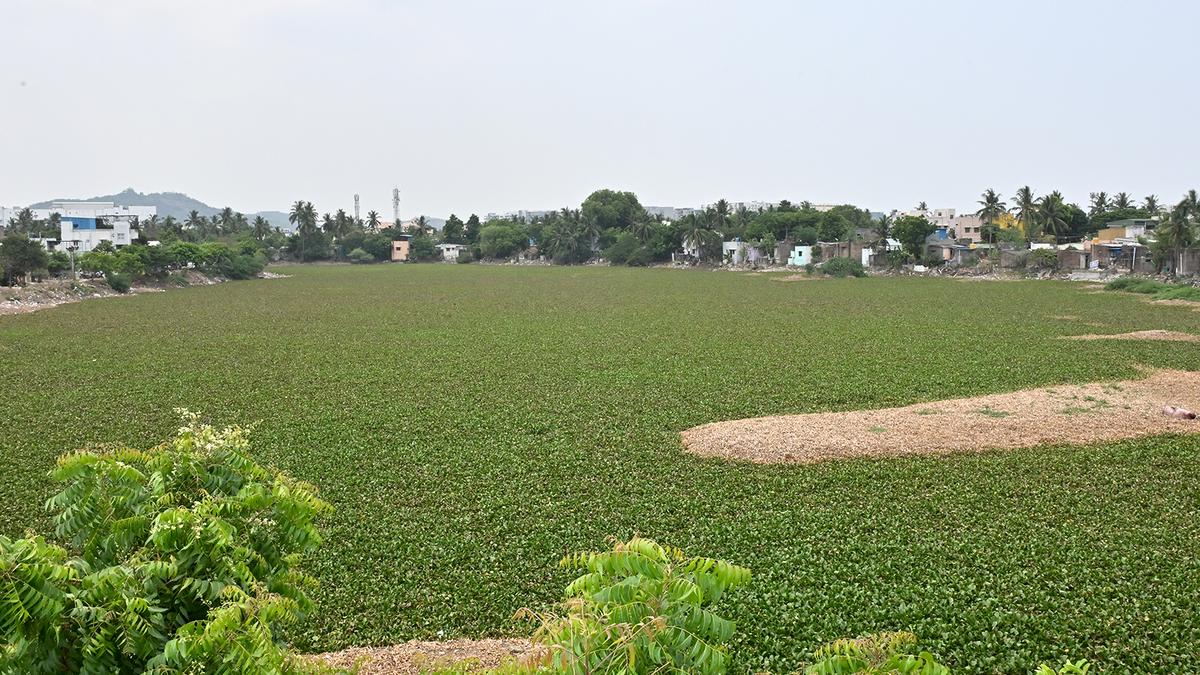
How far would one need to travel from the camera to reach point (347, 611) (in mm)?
8852

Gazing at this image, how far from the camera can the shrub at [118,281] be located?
57.3m

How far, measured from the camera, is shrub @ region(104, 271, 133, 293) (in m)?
57.3

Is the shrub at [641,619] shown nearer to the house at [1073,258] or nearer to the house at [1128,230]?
the house at [1073,258]

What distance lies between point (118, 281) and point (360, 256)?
64942 mm

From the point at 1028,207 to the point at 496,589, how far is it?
3494 inches

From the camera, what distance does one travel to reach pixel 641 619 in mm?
3959

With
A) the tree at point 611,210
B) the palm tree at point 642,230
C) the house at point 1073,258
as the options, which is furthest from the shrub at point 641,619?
the tree at point 611,210

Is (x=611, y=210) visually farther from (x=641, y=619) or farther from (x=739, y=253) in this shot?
(x=641, y=619)

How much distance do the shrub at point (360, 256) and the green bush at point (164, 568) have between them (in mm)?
121157

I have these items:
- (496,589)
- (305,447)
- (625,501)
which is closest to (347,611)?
(496,589)

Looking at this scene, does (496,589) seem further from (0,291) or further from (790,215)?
(790,215)

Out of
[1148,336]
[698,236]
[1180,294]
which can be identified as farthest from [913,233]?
[1148,336]

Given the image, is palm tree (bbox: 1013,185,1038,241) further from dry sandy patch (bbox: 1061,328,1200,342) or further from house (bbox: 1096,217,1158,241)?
dry sandy patch (bbox: 1061,328,1200,342)

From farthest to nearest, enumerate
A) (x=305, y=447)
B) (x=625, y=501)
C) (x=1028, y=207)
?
(x=1028, y=207), (x=305, y=447), (x=625, y=501)
